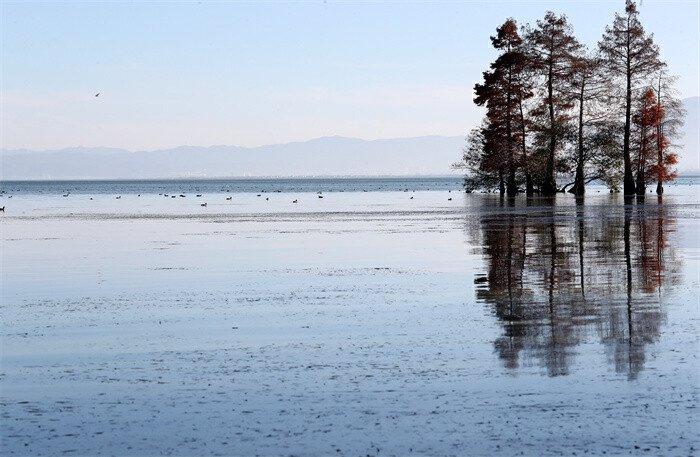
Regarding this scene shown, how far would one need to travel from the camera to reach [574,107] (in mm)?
74188

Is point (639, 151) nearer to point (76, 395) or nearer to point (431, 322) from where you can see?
point (431, 322)

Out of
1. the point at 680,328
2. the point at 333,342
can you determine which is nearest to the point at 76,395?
the point at 333,342

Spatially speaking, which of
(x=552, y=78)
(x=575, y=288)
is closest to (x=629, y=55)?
(x=552, y=78)

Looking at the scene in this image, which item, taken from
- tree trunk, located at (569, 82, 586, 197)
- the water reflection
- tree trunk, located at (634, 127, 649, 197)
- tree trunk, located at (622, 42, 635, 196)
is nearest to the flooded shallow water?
the water reflection

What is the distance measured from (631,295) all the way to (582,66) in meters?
58.0

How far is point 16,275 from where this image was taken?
869 inches

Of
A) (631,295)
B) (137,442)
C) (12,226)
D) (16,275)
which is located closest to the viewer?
(137,442)

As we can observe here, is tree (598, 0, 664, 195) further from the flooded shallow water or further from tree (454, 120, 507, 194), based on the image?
the flooded shallow water

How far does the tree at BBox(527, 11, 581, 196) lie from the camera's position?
7100 cm

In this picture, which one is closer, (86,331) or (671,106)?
(86,331)

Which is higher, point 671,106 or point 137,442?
point 671,106

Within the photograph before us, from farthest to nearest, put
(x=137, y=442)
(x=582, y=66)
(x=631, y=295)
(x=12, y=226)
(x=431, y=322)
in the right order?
(x=582, y=66) < (x=12, y=226) < (x=631, y=295) < (x=431, y=322) < (x=137, y=442)

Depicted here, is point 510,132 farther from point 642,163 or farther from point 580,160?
point 642,163

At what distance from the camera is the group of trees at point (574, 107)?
70.6 metres
